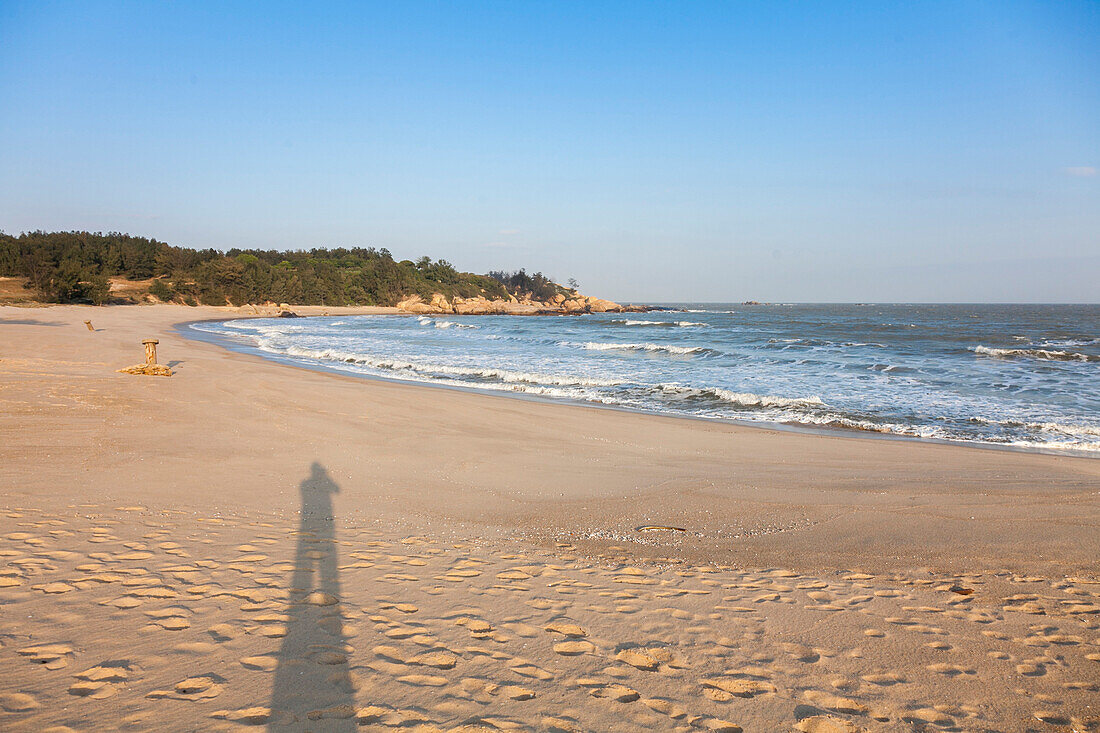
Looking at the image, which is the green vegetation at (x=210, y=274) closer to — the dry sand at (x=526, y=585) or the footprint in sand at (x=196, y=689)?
the dry sand at (x=526, y=585)

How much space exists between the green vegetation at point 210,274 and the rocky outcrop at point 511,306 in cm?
242

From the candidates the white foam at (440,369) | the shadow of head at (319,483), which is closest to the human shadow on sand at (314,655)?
the shadow of head at (319,483)

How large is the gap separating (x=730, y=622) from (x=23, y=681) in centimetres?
355

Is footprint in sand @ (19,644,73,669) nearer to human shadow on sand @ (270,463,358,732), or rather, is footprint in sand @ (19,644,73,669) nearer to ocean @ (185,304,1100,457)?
human shadow on sand @ (270,463,358,732)

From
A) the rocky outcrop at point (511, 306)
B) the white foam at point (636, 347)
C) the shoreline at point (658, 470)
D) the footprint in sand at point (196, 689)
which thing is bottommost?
the shoreline at point (658, 470)

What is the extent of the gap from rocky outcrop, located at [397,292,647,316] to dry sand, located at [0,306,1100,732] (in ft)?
276

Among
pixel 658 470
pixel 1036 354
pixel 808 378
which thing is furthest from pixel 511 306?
pixel 658 470

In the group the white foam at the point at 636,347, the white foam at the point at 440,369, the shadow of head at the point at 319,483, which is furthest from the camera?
the white foam at the point at 636,347

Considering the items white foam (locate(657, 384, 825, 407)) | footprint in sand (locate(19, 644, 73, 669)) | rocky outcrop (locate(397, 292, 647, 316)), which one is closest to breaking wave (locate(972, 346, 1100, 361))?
white foam (locate(657, 384, 825, 407))

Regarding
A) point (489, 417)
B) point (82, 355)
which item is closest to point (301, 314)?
point (82, 355)

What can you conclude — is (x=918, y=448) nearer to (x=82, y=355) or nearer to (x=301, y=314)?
(x=82, y=355)

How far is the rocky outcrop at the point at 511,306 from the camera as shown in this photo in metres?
92.4

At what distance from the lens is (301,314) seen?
Result: 66500mm

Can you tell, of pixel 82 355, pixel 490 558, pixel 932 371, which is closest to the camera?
pixel 490 558
